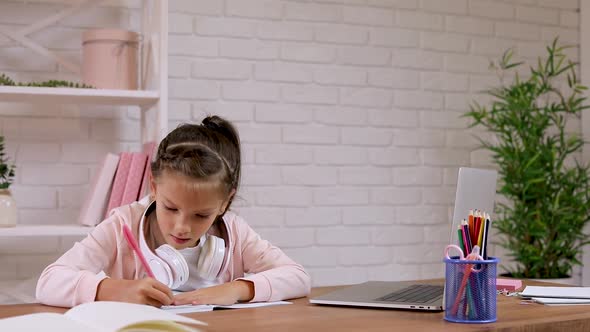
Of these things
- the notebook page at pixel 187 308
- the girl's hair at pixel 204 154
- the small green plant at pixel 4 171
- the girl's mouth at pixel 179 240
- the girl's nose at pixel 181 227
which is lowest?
the notebook page at pixel 187 308

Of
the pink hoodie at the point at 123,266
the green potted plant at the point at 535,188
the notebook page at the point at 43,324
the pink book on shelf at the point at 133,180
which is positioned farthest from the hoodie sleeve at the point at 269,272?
the green potted plant at the point at 535,188

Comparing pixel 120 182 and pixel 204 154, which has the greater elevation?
pixel 204 154

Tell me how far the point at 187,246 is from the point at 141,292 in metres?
0.36

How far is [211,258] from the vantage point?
165 centimetres

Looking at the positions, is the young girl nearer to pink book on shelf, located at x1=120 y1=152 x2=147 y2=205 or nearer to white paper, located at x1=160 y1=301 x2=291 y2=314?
white paper, located at x1=160 y1=301 x2=291 y2=314

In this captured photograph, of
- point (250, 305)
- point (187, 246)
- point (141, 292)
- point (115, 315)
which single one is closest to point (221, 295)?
point (250, 305)

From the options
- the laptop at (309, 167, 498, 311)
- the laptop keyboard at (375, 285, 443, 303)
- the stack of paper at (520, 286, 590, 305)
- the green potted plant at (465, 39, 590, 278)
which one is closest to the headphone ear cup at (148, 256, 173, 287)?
the laptop at (309, 167, 498, 311)

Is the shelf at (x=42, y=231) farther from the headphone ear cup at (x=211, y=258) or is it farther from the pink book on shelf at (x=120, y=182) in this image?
the headphone ear cup at (x=211, y=258)

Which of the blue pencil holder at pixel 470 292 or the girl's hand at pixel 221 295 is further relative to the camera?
the girl's hand at pixel 221 295

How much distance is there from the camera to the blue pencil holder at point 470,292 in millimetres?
1219

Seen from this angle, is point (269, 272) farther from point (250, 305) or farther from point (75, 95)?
point (75, 95)

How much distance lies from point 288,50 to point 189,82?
41 centimetres

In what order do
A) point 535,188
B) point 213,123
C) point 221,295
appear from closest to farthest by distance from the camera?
point 221,295 → point 213,123 → point 535,188

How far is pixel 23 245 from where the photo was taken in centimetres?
268
